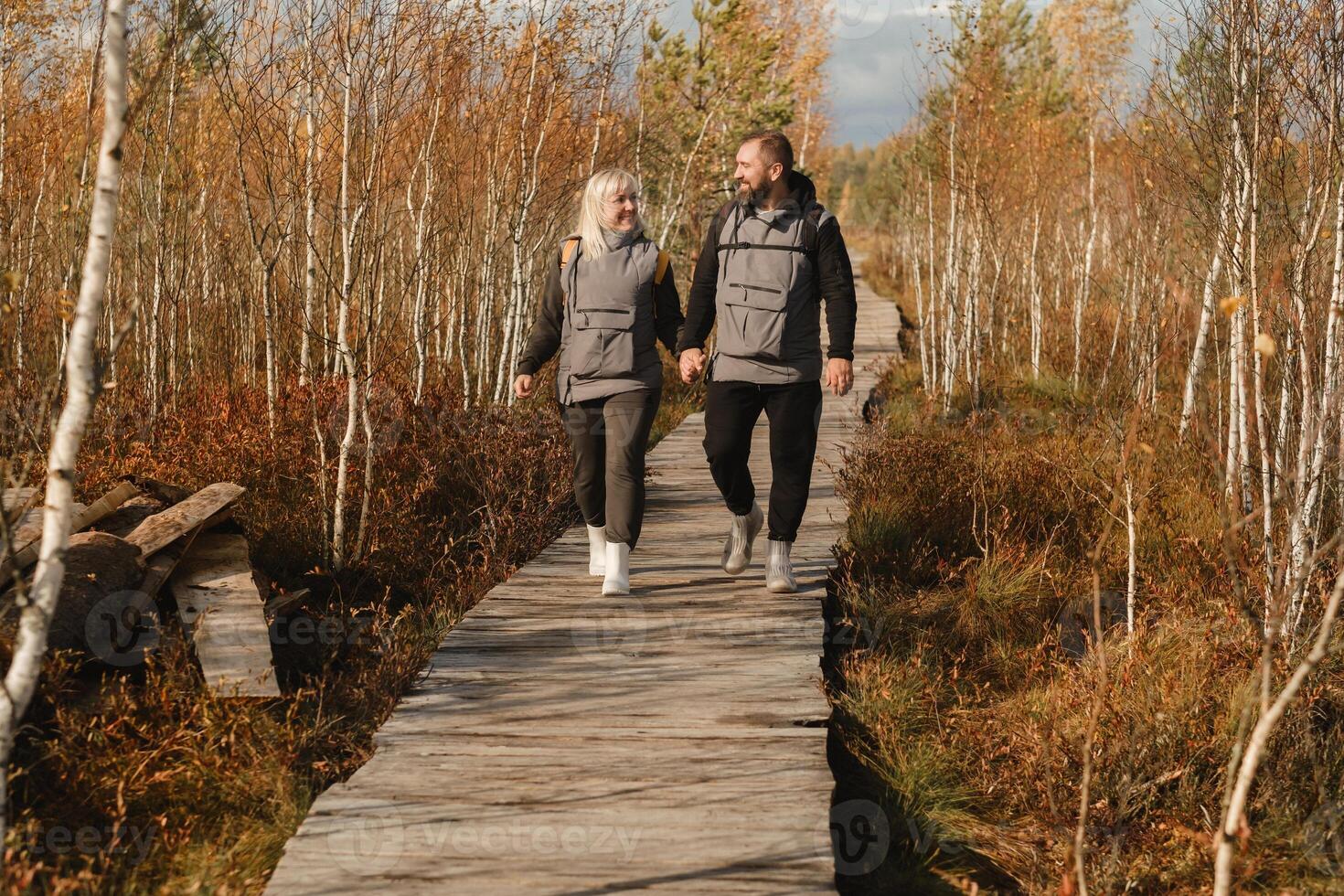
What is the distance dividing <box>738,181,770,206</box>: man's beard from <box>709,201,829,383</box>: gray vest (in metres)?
0.05

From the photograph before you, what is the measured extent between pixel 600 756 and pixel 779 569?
1739mm

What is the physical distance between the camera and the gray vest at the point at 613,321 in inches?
187

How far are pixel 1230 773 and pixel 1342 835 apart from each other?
1.20 m

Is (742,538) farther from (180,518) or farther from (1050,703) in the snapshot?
(180,518)

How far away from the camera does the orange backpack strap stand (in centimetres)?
485

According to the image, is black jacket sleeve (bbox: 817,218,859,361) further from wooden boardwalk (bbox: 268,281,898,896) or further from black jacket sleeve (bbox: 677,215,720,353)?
wooden boardwalk (bbox: 268,281,898,896)

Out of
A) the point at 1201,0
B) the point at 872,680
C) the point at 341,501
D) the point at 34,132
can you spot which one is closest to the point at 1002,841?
the point at 872,680

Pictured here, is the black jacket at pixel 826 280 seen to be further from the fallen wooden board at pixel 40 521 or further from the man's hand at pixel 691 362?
the fallen wooden board at pixel 40 521

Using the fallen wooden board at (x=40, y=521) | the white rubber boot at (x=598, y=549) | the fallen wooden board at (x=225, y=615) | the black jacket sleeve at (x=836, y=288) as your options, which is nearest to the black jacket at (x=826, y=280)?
the black jacket sleeve at (x=836, y=288)

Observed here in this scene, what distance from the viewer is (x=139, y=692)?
397 cm

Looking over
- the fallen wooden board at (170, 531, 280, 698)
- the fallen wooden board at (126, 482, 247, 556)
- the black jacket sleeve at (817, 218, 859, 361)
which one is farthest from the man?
the fallen wooden board at (126, 482, 247, 556)

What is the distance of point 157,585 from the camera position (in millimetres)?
4387

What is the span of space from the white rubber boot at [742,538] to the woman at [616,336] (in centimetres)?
54

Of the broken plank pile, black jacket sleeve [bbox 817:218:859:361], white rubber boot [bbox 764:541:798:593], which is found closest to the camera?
the broken plank pile
